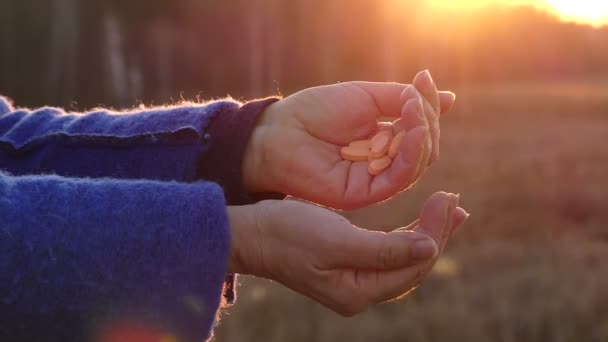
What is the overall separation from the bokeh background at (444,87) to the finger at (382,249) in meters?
2.31

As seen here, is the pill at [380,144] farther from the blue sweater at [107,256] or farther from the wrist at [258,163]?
the blue sweater at [107,256]

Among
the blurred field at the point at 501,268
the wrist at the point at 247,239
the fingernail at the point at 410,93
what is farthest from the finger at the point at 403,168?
the blurred field at the point at 501,268

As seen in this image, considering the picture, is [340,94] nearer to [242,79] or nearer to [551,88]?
[242,79]

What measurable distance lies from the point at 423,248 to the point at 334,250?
19 centimetres

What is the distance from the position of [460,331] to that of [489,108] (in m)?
20.5

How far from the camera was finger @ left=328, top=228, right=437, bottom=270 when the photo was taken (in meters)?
1.51

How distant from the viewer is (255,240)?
156 cm

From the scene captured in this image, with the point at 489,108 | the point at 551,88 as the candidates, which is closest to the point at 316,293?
the point at 489,108

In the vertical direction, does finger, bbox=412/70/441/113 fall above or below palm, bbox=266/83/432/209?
above

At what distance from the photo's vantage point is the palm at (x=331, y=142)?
1.80m

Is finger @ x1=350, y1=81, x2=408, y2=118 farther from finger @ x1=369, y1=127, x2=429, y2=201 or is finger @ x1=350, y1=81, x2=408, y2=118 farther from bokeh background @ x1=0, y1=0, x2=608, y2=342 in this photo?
bokeh background @ x1=0, y1=0, x2=608, y2=342

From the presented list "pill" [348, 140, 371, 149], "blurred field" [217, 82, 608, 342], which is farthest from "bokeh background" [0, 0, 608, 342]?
"pill" [348, 140, 371, 149]

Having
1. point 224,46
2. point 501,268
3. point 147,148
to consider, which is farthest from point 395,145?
point 224,46

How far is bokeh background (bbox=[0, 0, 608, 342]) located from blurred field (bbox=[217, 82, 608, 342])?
0.02 metres
